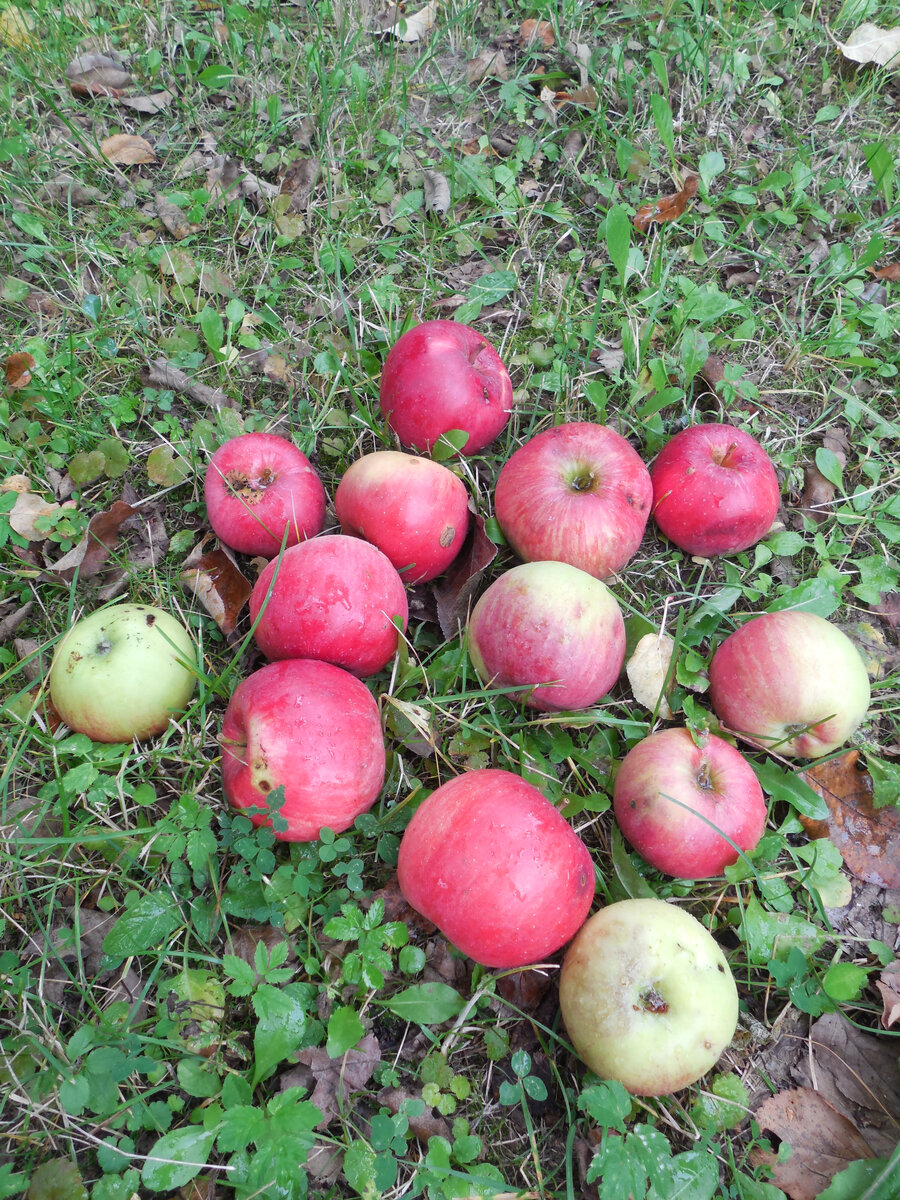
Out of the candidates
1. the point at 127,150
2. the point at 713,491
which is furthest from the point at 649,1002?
the point at 127,150

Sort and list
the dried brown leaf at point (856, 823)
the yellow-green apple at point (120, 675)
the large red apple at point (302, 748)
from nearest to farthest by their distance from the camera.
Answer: the large red apple at point (302, 748) < the yellow-green apple at point (120, 675) < the dried brown leaf at point (856, 823)

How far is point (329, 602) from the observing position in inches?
87.1

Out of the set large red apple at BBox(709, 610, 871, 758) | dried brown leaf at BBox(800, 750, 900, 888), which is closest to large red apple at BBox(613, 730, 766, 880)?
large red apple at BBox(709, 610, 871, 758)

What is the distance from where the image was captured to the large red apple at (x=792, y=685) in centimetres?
236

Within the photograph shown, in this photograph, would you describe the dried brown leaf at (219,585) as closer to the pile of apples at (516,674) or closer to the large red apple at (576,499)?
the pile of apples at (516,674)

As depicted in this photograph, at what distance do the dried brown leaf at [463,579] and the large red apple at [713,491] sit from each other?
2.36 feet

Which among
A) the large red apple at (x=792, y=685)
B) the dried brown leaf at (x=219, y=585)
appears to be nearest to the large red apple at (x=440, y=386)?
the dried brown leaf at (x=219, y=585)

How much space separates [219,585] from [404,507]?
75cm

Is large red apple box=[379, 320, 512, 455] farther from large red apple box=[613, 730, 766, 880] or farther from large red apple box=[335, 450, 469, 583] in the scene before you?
large red apple box=[613, 730, 766, 880]

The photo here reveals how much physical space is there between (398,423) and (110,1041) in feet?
6.85

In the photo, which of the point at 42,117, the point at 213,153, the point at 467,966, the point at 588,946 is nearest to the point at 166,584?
the point at 467,966

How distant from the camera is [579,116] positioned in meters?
4.04

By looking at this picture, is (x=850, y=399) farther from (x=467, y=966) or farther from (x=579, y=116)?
(x=467, y=966)

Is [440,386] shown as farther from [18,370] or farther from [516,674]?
[18,370]
